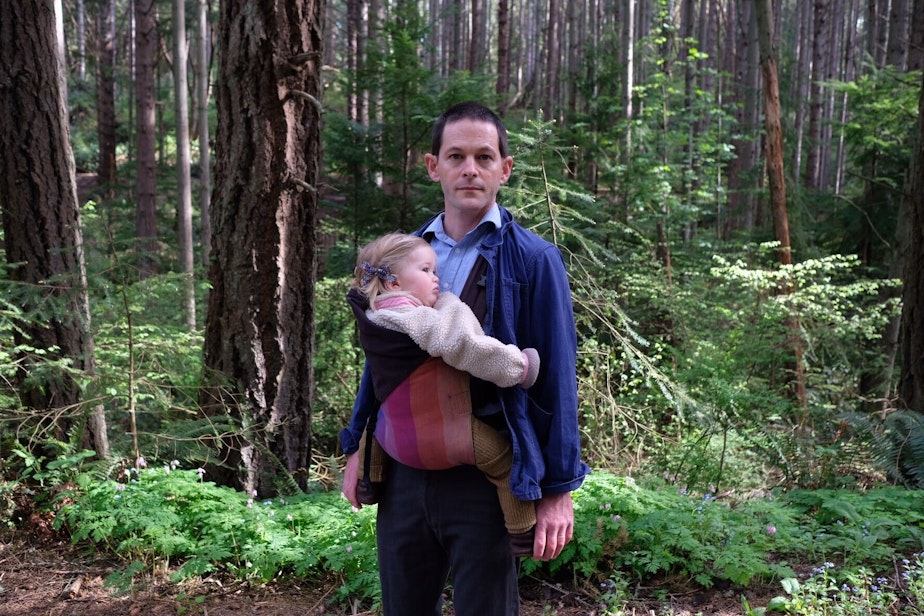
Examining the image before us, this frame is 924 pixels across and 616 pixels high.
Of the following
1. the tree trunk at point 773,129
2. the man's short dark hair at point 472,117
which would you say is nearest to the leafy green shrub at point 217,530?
the man's short dark hair at point 472,117

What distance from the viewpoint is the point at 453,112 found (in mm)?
1984

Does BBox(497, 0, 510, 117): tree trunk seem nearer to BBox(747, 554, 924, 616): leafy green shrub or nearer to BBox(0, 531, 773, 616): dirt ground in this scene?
BBox(0, 531, 773, 616): dirt ground

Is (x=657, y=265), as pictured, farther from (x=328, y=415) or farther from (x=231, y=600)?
(x=231, y=600)

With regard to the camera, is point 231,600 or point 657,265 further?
point 657,265

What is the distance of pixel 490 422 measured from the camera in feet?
5.94

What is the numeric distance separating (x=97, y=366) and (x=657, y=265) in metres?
6.44

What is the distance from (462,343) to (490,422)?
0.26 meters

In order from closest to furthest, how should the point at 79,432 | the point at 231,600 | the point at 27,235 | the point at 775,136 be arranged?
the point at 231,600
the point at 79,432
the point at 27,235
the point at 775,136

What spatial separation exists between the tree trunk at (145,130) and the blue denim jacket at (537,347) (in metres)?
10.9

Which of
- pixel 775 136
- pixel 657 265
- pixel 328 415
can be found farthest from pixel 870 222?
pixel 328 415

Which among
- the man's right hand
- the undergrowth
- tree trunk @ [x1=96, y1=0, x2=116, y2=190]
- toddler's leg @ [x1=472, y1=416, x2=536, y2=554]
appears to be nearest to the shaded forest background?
the undergrowth

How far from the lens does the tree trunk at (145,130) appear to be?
1172 cm

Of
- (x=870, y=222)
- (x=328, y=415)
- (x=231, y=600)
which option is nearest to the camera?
(x=231, y=600)

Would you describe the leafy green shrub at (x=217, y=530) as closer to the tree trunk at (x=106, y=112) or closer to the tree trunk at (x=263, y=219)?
the tree trunk at (x=263, y=219)
